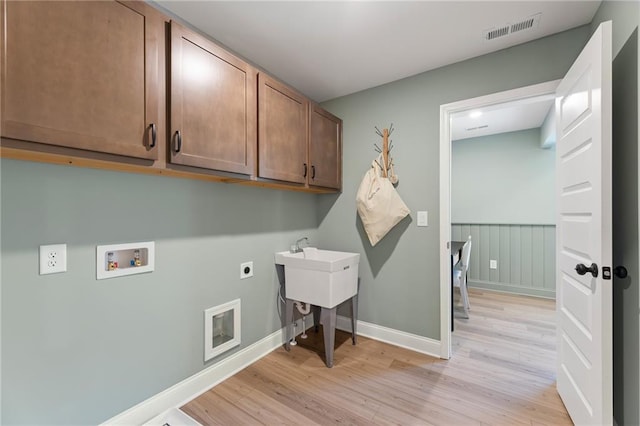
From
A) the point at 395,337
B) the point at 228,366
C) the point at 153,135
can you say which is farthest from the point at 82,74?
the point at 395,337

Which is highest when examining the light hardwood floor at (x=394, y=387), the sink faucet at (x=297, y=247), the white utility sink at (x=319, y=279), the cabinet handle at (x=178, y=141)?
the cabinet handle at (x=178, y=141)

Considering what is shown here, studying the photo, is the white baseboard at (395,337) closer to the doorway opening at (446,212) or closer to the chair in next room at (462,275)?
the doorway opening at (446,212)

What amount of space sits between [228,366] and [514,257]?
13.8 ft

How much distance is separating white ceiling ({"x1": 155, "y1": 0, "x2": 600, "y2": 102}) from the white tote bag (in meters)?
0.93

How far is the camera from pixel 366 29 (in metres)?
1.83

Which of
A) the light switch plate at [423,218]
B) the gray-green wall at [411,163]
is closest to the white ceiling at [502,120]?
the gray-green wall at [411,163]

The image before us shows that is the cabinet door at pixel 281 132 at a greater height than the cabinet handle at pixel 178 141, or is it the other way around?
the cabinet door at pixel 281 132

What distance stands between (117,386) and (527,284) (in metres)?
4.85

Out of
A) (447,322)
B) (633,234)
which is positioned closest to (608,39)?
(633,234)

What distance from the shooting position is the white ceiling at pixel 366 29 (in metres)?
1.63

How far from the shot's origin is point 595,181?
50.6 inches

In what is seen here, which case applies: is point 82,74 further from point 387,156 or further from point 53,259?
point 387,156

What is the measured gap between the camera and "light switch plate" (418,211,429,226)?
238 cm

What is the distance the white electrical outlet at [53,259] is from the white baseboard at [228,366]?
85 centimetres
